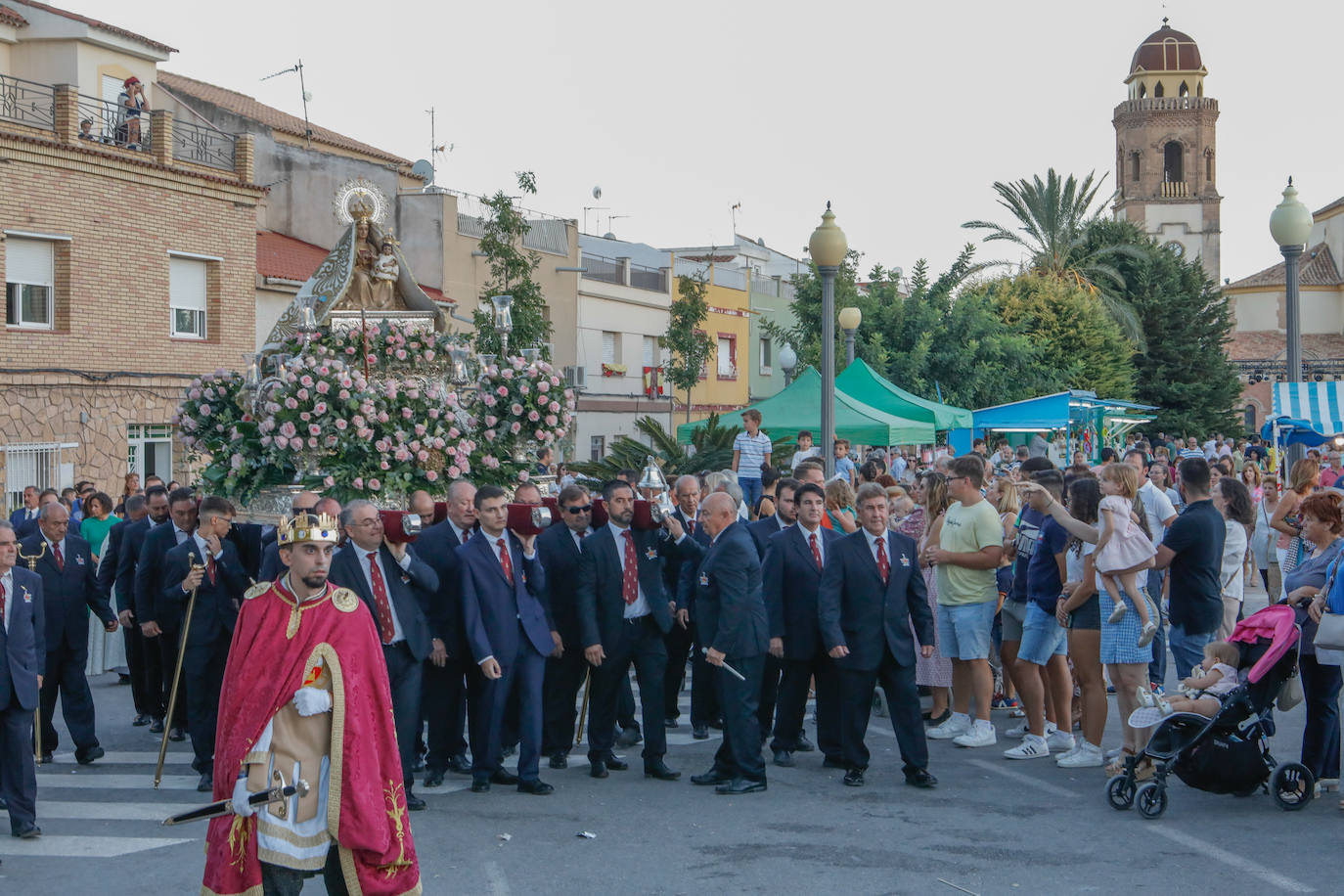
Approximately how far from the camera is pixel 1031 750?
9.73m

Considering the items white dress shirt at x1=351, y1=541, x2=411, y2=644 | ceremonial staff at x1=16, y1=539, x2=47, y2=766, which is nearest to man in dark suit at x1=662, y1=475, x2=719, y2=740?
white dress shirt at x1=351, y1=541, x2=411, y2=644

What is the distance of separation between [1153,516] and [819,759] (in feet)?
13.3

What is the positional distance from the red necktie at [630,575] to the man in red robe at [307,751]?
3.82m

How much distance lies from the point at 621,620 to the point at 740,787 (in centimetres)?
136

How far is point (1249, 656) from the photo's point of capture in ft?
27.5

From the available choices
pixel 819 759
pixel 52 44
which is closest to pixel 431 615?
pixel 819 759

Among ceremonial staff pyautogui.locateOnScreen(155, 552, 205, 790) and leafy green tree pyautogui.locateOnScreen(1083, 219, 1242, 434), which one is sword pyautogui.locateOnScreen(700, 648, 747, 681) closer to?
ceremonial staff pyautogui.locateOnScreen(155, 552, 205, 790)

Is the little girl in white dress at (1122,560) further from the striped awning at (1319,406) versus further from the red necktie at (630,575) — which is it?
the striped awning at (1319,406)

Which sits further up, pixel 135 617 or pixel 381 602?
pixel 381 602

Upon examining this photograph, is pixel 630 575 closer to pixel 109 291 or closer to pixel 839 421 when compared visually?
pixel 839 421

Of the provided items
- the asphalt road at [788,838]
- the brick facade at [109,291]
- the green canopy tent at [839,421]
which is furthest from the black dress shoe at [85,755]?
the brick facade at [109,291]

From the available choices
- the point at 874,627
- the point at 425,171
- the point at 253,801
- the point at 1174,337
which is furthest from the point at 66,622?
the point at 1174,337

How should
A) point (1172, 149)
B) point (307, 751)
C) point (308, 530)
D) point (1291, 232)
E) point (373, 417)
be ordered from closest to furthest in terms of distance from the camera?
point (307, 751) → point (308, 530) → point (373, 417) → point (1291, 232) → point (1172, 149)

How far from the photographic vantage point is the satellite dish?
35.0 metres
